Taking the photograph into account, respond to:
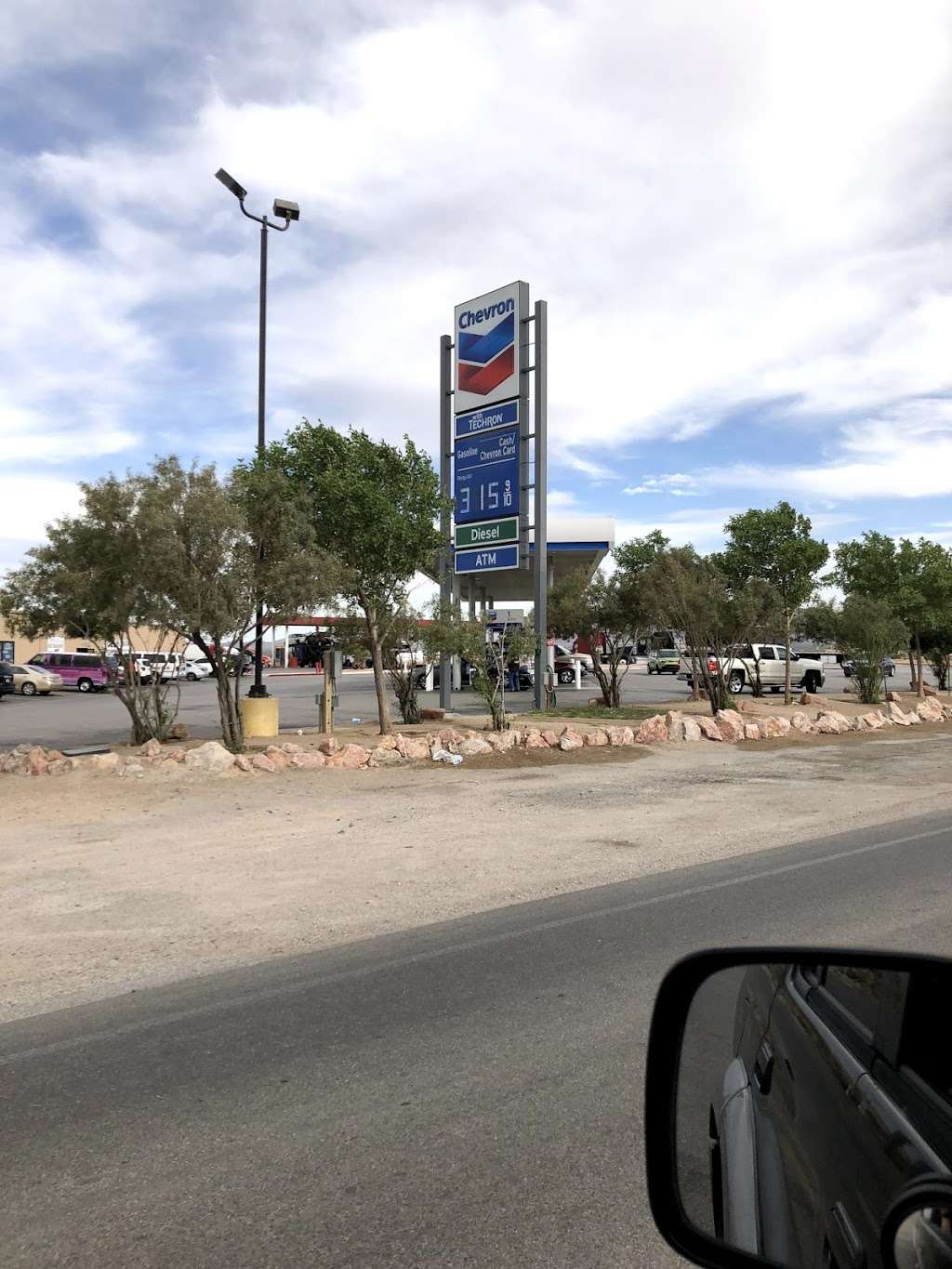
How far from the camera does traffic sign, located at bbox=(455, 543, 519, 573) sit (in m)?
24.0

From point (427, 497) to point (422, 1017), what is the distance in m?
15.7

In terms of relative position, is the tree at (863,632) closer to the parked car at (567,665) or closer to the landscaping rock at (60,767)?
the parked car at (567,665)

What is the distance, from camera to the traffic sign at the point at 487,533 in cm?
2383

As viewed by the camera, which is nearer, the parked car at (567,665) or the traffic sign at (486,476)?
the traffic sign at (486,476)

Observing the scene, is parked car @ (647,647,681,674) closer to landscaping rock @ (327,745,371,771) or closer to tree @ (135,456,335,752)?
tree @ (135,456,335,752)

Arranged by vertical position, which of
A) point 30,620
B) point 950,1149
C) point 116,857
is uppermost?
point 30,620

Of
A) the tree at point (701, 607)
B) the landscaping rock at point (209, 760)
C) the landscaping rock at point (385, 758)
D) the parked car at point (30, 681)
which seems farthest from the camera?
the parked car at point (30, 681)

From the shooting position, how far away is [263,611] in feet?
54.5

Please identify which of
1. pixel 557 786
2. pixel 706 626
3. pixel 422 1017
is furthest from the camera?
pixel 706 626

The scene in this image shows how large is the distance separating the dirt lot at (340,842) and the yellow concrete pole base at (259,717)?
5.83 metres

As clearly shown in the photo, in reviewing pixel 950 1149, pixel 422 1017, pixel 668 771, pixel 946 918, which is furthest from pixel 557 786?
pixel 950 1149

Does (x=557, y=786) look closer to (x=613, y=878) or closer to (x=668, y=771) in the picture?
(x=668, y=771)

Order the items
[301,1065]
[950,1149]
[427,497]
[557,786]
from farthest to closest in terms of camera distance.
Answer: [427,497], [557,786], [301,1065], [950,1149]

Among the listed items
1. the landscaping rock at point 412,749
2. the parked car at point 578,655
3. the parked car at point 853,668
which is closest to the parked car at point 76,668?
the parked car at point 578,655
